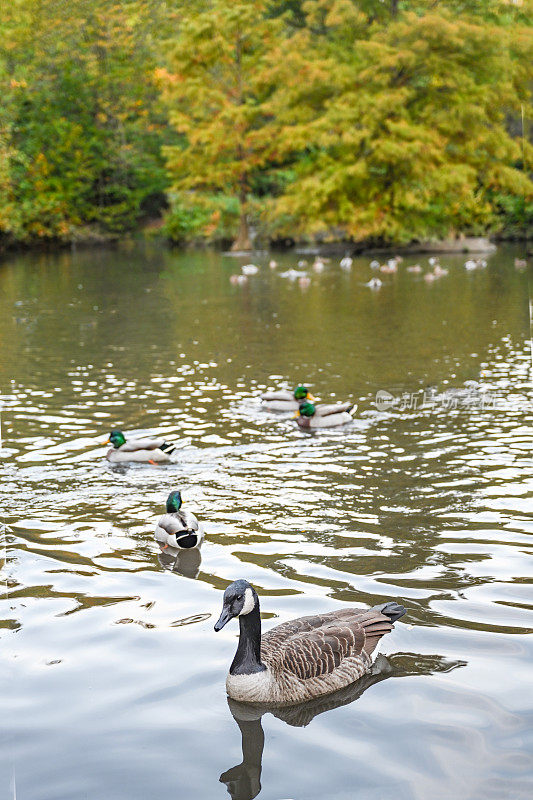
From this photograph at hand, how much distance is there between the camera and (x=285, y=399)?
14.4m

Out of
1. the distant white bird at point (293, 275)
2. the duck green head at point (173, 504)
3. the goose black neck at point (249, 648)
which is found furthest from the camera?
the distant white bird at point (293, 275)

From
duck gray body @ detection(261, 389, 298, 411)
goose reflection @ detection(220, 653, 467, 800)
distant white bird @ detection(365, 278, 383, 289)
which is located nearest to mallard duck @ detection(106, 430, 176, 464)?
duck gray body @ detection(261, 389, 298, 411)

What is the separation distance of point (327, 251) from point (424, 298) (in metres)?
19.8

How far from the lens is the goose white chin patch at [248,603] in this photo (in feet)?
20.9

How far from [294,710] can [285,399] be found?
8249 mm

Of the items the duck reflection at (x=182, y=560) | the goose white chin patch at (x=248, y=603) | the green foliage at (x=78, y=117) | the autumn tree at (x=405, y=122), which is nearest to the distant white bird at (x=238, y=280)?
the autumn tree at (x=405, y=122)

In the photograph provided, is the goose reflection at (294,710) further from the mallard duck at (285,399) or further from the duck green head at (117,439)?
the mallard duck at (285,399)

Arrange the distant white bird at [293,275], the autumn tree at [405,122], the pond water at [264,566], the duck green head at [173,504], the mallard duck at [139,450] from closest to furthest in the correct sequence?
the pond water at [264,566]
the duck green head at [173,504]
the mallard duck at [139,450]
the distant white bird at [293,275]
the autumn tree at [405,122]

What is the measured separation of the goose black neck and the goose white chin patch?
2 cm

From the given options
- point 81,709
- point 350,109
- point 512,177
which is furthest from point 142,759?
point 512,177

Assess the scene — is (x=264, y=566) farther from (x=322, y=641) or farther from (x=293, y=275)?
(x=293, y=275)

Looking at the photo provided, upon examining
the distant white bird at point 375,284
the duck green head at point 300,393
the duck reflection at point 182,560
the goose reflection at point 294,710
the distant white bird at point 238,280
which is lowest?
the goose reflection at point 294,710

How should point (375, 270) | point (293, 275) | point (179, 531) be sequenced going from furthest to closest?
1. point (375, 270)
2. point (293, 275)
3. point (179, 531)

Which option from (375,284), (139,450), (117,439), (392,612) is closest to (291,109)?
(375,284)
